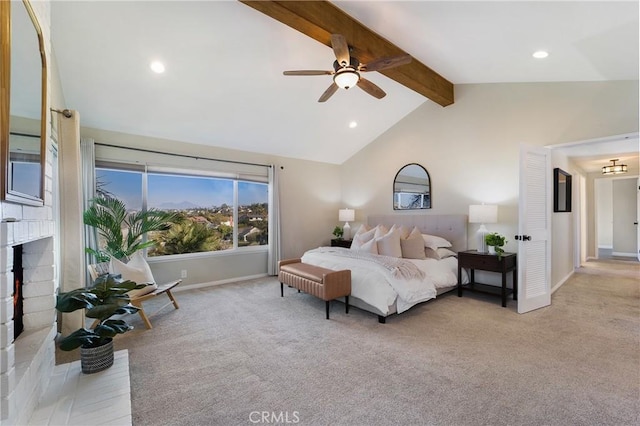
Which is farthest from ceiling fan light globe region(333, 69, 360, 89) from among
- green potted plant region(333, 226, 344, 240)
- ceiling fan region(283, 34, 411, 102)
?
green potted plant region(333, 226, 344, 240)

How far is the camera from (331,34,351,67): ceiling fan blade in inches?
95.7

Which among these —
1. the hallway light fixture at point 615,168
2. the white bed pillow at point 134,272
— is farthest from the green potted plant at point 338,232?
the hallway light fixture at point 615,168

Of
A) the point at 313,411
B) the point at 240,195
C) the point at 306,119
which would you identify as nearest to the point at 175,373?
the point at 313,411

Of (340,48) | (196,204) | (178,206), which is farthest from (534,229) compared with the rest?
(178,206)

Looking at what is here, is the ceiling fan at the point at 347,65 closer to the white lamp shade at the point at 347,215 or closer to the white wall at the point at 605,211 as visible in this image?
the white lamp shade at the point at 347,215

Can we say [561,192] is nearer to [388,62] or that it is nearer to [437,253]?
[437,253]

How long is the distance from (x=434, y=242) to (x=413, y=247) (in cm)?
47

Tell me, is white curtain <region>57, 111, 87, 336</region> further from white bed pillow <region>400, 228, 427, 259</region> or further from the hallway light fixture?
the hallway light fixture

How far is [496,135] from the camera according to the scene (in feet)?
14.0

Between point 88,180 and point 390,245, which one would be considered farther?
point 390,245

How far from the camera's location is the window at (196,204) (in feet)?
14.2

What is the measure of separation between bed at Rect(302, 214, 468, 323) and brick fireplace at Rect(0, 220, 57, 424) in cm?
270

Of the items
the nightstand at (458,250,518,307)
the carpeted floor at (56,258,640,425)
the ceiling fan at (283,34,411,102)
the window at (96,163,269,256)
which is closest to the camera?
the carpeted floor at (56,258,640,425)

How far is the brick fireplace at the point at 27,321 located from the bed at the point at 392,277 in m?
2.70
